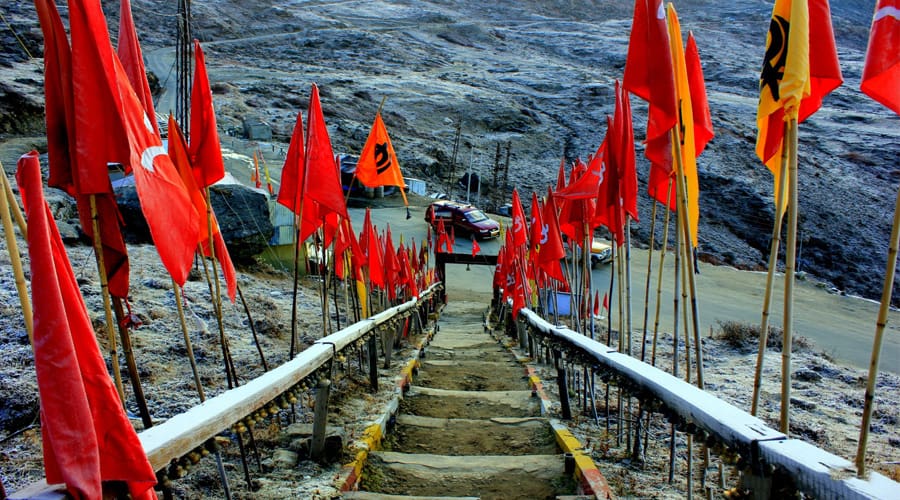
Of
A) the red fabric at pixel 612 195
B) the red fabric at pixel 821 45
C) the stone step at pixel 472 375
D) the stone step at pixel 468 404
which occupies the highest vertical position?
the red fabric at pixel 821 45

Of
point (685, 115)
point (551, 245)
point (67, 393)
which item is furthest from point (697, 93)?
point (67, 393)

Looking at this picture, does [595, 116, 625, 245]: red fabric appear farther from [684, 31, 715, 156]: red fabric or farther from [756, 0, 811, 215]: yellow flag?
[756, 0, 811, 215]: yellow flag

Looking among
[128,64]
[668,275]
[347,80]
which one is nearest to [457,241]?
[668,275]

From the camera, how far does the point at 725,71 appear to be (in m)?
56.0

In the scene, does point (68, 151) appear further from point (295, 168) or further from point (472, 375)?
point (472, 375)

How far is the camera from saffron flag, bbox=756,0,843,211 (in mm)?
2699

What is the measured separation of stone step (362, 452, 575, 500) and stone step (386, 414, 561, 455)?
450mm

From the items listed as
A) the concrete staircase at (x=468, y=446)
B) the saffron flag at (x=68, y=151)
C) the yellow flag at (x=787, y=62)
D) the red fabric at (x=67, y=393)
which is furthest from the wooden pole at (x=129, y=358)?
the yellow flag at (x=787, y=62)

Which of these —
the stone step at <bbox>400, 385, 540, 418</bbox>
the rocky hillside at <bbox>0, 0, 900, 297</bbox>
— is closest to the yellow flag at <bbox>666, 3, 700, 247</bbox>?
the stone step at <bbox>400, 385, 540, 418</bbox>

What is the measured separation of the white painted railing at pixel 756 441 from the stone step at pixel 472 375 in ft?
12.1

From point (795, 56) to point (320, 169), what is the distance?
12.8 ft

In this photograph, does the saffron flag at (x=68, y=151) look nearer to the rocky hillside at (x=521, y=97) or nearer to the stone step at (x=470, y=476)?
the stone step at (x=470, y=476)

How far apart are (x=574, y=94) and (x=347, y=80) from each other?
68.5 feet

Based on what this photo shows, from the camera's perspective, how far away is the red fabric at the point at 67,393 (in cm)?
177
